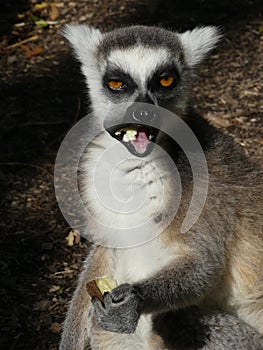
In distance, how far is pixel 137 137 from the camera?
4477 millimetres

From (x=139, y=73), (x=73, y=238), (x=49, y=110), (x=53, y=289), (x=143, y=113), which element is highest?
(x=139, y=73)

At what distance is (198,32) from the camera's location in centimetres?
509

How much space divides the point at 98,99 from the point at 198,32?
877 millimetres

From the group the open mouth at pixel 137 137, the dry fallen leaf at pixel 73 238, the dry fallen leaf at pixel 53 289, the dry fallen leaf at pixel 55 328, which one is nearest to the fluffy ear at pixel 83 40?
the open mouth at pixel 137 137

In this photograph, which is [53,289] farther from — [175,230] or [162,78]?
[162,78]

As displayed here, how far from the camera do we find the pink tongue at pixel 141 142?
4.39 meters

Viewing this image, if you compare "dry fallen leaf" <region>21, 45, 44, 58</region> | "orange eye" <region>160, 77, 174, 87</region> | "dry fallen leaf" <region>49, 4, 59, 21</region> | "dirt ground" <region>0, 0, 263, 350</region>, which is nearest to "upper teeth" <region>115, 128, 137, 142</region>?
"orange eye" <region>160, 77, 174, 87</region>

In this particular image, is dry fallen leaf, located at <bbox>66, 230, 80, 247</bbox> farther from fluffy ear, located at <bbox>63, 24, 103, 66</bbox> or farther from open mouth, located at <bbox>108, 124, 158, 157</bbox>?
open mouth, located at <bbox>108, 124, 158, 157</bbox>

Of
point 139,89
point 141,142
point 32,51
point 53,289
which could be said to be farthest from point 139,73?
point 32,51

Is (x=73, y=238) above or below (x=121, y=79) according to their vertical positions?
below

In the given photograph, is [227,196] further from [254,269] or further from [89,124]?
[89,124]

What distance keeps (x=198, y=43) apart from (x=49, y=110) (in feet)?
9.87

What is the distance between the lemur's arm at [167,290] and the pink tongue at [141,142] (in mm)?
651

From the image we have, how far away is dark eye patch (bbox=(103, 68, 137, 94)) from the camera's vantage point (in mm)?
4590
